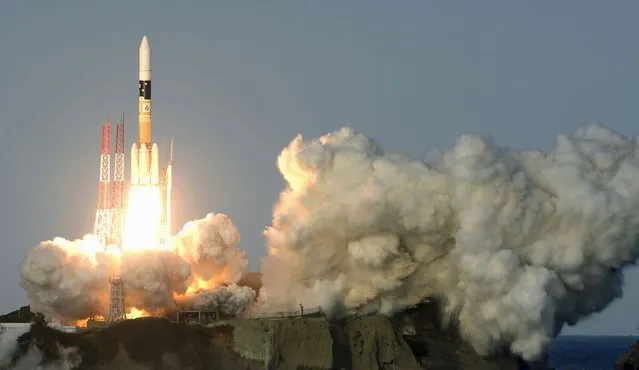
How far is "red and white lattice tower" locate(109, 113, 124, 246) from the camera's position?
107 meters

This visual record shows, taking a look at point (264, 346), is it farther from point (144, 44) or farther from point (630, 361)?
point (630, 361)

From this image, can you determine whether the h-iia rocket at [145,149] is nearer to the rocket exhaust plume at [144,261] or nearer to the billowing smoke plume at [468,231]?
the rocket exhaust plume at [144,261]

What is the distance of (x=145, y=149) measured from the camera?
106 m

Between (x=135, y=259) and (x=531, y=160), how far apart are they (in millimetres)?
24271

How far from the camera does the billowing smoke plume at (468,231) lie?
10269 centimetres

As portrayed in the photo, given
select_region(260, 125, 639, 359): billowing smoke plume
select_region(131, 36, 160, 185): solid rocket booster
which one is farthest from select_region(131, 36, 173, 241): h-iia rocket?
select_region(260, 125, 639, 359): billowing smoke plume

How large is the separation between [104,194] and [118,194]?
851 millimetres

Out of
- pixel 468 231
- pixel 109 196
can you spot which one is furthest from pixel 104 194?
pixel 468 231

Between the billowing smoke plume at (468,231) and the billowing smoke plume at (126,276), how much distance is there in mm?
3794

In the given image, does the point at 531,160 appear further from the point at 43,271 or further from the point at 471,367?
the point at 43,271

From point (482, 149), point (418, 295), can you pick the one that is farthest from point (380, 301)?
point (482, 149)

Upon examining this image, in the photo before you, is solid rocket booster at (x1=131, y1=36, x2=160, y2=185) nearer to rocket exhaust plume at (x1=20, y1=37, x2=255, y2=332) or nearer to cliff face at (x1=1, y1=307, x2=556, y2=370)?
rocket exhaust plume at (x1=20, y1=37, x2=255, y2=332)

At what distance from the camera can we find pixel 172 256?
345 ft

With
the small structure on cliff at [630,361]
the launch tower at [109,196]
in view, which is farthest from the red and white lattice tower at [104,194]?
the small structure on cliff at [630,361]
